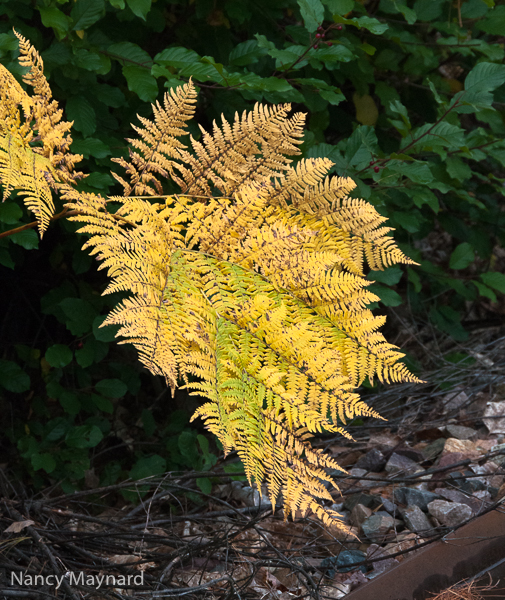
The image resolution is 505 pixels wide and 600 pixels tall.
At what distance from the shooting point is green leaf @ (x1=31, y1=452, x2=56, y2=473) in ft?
6.39

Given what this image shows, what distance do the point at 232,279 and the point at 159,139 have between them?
1.05ft

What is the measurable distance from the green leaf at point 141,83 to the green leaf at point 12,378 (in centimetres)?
116

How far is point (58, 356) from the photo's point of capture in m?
1.99

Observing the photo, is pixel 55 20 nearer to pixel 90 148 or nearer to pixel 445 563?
pixel 90 148

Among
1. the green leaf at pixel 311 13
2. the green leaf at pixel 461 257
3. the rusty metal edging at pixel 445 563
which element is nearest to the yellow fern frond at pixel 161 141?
the green leaf at pixel 311 13

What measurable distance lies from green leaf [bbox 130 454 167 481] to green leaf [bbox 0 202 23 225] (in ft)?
3.47

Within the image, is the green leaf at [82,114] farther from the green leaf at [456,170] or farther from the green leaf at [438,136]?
the green leaf at [456,170]

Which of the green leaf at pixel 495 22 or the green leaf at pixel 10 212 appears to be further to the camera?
the green leaf at pixel 495 22

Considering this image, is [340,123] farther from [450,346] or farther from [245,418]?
[245,418]

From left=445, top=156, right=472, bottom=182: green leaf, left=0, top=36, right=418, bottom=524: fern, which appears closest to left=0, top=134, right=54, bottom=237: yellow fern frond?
left=0, top=36, right=418, bottom=524: fern

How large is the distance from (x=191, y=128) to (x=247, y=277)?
1.10m

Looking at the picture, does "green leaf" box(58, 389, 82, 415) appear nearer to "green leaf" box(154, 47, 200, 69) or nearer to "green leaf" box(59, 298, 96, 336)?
"green leaf" box(59, 298, 96, 336)

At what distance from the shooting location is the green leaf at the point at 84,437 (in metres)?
2.02

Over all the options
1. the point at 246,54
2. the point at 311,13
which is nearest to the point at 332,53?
the point at 311,13
